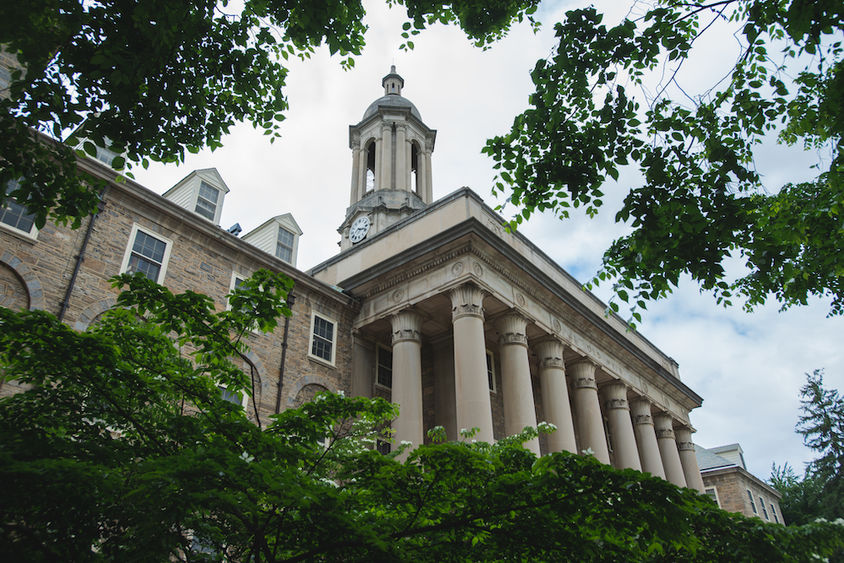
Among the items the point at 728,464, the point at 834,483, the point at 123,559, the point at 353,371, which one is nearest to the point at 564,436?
the point at 353,371

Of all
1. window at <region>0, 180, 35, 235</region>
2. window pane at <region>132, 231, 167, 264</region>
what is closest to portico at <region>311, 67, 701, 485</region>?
window pane at <region>132, 231, 167, 264</region>

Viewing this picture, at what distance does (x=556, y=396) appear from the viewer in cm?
2247

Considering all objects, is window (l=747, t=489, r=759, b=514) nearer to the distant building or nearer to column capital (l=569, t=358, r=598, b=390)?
the distant building

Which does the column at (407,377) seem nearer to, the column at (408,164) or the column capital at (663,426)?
the column at (408,164)

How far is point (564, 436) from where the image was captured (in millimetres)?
A: 21375

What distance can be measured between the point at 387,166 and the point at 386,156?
2.41 ft

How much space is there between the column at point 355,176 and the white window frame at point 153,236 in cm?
1913

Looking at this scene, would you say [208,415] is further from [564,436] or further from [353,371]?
[564,436]

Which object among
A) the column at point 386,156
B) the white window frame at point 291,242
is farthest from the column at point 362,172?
the white window frame at point 291,242

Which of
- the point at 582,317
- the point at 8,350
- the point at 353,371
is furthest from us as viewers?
the point at 582,317

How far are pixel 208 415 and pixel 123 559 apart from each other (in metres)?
2.03

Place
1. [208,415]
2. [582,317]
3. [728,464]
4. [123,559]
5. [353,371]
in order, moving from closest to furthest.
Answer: [123,559]
[208,415]
[353,371]
[582,317]
[728,464]

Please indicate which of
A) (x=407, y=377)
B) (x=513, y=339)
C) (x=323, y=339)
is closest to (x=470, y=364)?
(x=407, y=377)

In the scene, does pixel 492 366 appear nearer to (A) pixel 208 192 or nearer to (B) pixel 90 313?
(A) pixel 208 192
